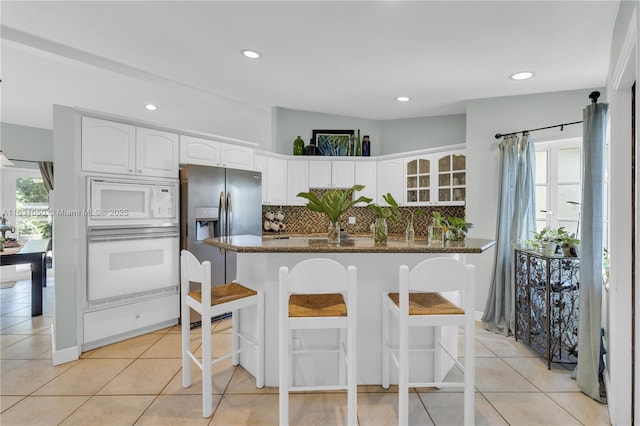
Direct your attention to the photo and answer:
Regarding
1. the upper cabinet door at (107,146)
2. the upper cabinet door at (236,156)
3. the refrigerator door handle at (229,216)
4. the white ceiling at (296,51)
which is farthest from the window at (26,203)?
the refrigerator door handle at (229,216)

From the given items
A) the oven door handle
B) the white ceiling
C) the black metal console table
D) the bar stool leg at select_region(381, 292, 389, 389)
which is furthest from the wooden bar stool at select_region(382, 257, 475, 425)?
the oven door handle

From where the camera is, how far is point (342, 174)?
15.8 ft

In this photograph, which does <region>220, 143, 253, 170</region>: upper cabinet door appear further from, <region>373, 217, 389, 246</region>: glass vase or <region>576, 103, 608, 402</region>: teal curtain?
<region>576, 103, 608, 402</region>: teal curtain

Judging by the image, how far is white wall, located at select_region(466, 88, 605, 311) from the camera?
361 centimetres

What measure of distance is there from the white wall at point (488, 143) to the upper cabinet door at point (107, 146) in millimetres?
3691

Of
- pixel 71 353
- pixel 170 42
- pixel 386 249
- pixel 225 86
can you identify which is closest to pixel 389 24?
pixel 386 249

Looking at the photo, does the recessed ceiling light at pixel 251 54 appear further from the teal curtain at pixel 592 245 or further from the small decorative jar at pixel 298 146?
the teal curtain at pixel 592 245

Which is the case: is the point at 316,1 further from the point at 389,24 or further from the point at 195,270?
the point at 195,270

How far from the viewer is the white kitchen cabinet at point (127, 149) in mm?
2975

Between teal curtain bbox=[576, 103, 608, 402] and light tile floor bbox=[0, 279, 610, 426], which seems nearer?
light tile floor bbox=[0, 279, 610, 426]

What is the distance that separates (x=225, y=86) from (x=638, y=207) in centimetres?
368

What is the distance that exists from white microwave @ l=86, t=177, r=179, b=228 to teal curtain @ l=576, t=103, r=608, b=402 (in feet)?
11.9

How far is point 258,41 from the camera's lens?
8.83ft

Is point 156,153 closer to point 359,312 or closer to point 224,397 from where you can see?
point 224,397
